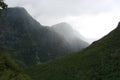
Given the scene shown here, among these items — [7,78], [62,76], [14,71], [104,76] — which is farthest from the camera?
[62,76]

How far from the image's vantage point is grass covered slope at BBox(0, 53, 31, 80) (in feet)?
111

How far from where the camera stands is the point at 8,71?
35.3m

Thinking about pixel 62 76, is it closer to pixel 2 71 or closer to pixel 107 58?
pixel 107 58

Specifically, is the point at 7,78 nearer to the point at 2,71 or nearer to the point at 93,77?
the point at 2,71

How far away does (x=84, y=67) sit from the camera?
190375 mm

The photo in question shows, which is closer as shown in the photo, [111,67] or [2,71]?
[2,71]

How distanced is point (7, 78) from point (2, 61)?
365cm

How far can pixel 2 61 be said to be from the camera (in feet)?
122

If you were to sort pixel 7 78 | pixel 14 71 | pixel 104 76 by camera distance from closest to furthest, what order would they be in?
pixel 7 78 → pixel 14 71 → pixel 104 76

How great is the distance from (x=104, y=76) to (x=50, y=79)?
3555 centimetres

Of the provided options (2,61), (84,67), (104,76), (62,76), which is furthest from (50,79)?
(2,61)

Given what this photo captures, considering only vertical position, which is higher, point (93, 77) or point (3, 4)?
point (3, 4)

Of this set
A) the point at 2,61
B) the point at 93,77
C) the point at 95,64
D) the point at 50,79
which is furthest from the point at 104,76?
the point at 2,61

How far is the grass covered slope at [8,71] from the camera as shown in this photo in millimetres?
33734
